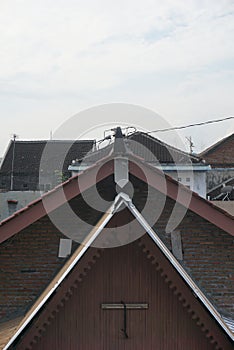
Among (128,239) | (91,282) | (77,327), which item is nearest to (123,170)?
(128,239)

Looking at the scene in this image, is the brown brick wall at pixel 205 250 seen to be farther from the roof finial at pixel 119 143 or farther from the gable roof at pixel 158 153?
the gable roof at pixel 158 153

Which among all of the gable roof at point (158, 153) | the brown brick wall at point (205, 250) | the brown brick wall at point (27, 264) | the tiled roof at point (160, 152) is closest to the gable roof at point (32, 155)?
the tiled roof at point (160, 152)

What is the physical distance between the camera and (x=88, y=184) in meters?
6.97

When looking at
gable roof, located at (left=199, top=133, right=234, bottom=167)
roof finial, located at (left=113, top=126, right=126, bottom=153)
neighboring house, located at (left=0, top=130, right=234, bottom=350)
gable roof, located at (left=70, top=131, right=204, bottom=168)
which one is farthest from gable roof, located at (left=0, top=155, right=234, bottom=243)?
gable roof, located at (left=199, top=133, right=234, bottom=167)

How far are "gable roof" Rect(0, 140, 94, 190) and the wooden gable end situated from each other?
116 feet

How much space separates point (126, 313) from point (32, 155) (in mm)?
40159

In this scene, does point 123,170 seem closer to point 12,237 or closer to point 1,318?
point 12,237

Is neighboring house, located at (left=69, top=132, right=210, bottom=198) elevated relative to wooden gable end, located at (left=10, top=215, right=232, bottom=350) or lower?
elevated

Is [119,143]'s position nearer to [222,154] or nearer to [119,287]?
[119,287]

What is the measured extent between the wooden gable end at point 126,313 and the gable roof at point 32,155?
3528 cm

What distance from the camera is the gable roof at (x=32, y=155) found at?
4334cm

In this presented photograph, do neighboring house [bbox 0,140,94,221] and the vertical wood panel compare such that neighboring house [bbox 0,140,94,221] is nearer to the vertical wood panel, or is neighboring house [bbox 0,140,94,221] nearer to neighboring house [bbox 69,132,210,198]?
neighboring house [bbox 69,132,210,198]

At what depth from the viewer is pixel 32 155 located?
45.5 metres

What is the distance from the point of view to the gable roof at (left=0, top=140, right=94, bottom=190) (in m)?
43.3
